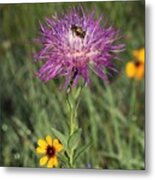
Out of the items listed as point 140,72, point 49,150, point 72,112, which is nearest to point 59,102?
point 72,112

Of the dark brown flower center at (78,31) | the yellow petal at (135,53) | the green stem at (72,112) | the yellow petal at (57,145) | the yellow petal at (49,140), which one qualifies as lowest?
the yellow petal at (57,145)

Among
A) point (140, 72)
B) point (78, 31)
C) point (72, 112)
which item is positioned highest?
point (78, 31)

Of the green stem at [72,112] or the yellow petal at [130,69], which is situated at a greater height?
the yellow petal at [130,69]

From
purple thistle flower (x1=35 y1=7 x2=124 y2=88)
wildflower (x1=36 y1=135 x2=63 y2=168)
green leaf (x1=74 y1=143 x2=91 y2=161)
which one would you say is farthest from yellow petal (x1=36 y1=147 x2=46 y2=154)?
→ purple thistle flower (x1=35 y1=7 x2=124 y2=88)

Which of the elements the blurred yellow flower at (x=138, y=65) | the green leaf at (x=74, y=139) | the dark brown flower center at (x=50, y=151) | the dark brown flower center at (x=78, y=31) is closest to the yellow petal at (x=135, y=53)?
the blurred yellow flower at (x=138, y=65)

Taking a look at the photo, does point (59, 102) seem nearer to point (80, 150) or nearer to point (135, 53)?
point (80, 150)

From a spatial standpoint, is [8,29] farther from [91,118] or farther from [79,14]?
[91,118]

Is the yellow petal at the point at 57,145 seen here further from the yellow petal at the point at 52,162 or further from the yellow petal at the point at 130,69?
the yellow petal at the point at 130,69
